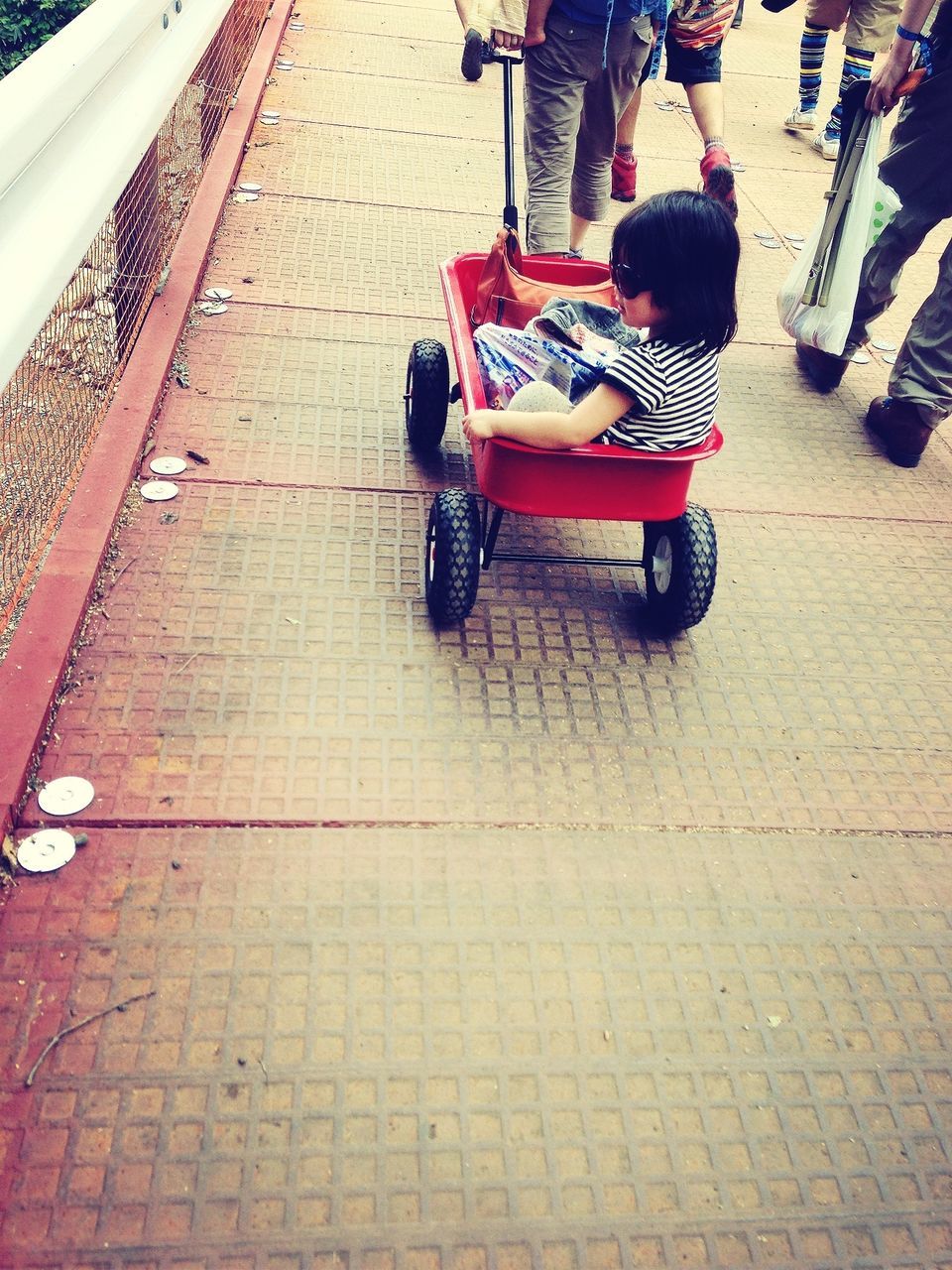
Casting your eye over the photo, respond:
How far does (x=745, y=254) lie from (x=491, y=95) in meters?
2.75

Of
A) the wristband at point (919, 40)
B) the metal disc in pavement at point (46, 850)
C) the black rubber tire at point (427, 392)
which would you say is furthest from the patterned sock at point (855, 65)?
the metal disc in pavement at point (46, 850)

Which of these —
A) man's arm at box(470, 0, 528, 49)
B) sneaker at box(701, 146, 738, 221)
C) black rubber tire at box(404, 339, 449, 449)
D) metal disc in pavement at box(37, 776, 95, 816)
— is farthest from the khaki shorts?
metal disc in pavement at box(37, 776, 95, 816)

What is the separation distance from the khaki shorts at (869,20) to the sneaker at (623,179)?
5.98 ft

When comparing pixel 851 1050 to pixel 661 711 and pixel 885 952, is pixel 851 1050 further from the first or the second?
pixel 661 711

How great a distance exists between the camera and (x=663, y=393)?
96.7 inches

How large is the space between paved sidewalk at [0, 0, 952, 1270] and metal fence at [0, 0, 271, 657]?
0.23 metres

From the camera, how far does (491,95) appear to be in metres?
7.04

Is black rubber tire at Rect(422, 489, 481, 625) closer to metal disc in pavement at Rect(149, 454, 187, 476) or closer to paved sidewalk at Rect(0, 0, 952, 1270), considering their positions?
paved sidewalk at Rect(0, 0, 952, 1270)

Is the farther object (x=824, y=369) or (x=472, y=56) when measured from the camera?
(x=824, y=369)

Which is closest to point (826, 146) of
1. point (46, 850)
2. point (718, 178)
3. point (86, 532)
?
point (718, 178)

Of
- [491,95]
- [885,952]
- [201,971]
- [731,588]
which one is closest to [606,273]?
[731,588]

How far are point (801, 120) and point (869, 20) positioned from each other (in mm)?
1001

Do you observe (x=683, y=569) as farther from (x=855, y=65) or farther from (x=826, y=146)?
(x=826, y=146)

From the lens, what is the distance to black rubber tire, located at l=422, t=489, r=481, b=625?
104 inches
